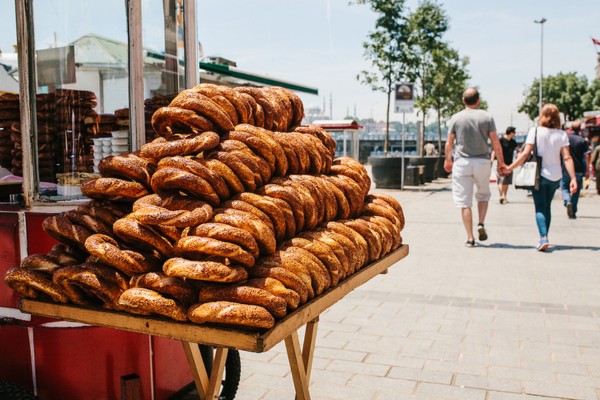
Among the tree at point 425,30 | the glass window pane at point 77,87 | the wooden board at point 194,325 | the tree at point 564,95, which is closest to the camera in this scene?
the wooden board at point 194,325

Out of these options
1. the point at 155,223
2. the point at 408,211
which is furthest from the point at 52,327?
the point at 408,211

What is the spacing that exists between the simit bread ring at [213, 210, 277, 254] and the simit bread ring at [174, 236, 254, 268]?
0.10 meters

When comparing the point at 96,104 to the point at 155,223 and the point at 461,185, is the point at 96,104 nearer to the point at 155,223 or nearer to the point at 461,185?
the point at 155,223

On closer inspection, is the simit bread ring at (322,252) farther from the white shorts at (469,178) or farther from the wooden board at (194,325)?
the white shorts at (469,178)

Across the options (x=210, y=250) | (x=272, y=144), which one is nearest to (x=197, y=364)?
(x=210, y=250)

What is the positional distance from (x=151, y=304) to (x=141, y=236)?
0.85ft

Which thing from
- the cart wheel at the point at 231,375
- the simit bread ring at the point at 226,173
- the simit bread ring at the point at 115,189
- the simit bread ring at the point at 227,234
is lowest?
the cart wheel at the point at 231,375

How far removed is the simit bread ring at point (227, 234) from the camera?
2023 mm

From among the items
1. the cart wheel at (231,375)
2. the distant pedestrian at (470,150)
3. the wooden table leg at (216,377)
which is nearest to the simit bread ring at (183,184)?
the wooden table leg at (216,377)

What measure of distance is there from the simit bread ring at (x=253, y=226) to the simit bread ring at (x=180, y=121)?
476mm

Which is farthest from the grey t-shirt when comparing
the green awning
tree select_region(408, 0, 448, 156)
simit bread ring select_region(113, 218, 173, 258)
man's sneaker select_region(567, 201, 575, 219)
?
tree select_region(408, 0, 448, 156)

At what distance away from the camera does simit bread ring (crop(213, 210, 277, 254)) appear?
211cm

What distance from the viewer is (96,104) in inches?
141

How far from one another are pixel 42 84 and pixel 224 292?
210 centimetres
